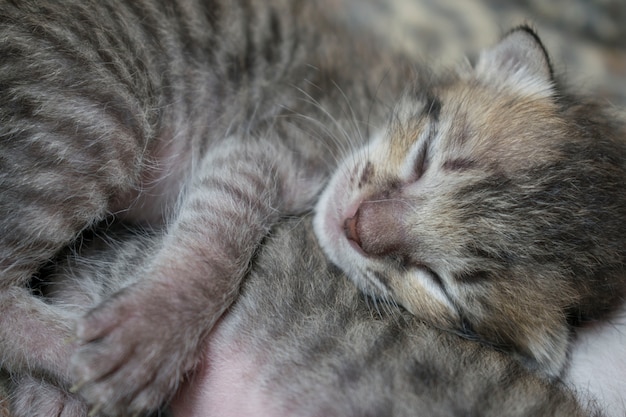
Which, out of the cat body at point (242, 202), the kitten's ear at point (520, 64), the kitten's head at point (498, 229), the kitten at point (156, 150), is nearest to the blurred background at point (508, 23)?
the kitten at point (156, 150)

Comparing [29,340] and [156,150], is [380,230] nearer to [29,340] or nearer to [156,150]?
[156,150]

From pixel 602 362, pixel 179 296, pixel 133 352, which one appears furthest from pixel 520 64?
pixel 133 352

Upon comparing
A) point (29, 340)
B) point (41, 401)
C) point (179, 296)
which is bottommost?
point (41, 401)

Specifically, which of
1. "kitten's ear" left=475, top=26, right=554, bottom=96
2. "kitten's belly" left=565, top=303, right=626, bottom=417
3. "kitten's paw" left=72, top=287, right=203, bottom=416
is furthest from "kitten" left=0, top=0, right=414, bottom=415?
"kitten's belly" left=565, top=303, right=626, bottom=417

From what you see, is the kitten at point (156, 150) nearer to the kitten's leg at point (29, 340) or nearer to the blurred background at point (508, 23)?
the kitten's leg at point (29, 340)

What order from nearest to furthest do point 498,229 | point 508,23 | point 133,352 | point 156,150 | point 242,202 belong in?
point 133,352, point 498,229, point 242,202, point 156,150, point 508,23

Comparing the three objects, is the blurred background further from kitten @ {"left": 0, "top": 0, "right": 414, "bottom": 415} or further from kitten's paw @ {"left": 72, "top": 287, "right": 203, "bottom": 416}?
kitten's paw @ {"left": 72, "top": 287, "right": 203, "bottom": 416}
